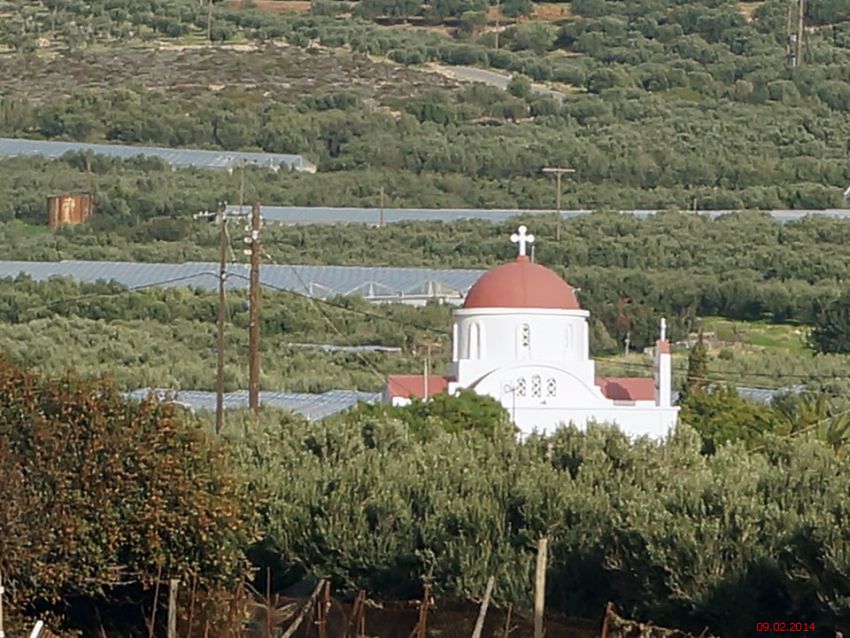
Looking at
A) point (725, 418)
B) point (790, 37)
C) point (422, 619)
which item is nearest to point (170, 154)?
point (790, 37)

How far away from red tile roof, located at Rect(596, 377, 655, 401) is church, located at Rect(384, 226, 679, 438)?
224 centimetres

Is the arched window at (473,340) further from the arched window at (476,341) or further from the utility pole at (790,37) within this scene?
the utility pole at (790,37)

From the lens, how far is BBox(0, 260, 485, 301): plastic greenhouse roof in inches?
3342

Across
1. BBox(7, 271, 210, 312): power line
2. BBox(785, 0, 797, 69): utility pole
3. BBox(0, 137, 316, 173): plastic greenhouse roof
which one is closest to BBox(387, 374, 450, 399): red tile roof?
BBox(7, 271, 210, 312): power line

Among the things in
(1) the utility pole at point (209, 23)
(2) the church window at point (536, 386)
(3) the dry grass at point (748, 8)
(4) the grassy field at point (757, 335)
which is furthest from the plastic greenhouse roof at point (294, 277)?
(3) the dry grass at point (748, 8)

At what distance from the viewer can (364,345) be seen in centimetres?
7844

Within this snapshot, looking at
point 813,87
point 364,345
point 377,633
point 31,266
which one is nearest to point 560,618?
point 377,633

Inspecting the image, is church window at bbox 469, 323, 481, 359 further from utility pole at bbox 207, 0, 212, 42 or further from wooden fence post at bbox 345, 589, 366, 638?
utility pole at bbox 207, 0, 212, 42

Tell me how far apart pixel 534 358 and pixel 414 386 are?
2.76 meters

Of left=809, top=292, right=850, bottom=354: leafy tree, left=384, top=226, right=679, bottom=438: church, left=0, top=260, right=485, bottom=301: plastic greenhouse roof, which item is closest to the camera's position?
left=384, top=226, right=679, bottom=438: church

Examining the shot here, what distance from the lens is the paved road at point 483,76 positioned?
487ft

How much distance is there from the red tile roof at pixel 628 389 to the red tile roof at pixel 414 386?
359cm

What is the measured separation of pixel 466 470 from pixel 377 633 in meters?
4.10

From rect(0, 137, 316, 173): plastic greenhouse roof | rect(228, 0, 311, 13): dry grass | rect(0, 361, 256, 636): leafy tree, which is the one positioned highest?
rect(228, 0, 311, 13): dry grass
